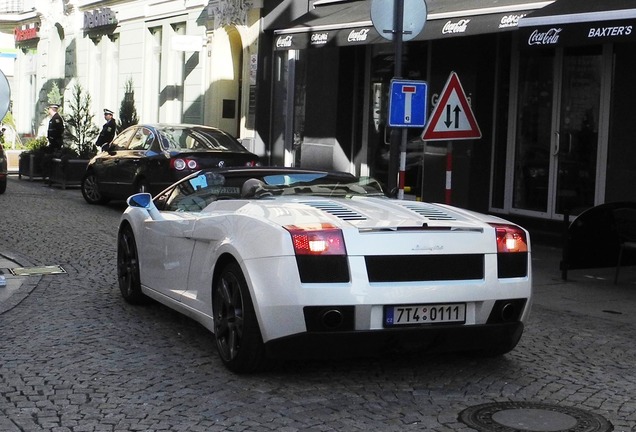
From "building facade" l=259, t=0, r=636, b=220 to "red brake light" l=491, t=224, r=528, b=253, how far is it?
527cm

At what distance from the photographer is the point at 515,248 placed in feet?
21.4

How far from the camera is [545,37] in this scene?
482 inches

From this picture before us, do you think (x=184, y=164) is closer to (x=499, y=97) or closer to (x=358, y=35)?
(x=358, y=35)

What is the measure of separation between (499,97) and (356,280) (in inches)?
427

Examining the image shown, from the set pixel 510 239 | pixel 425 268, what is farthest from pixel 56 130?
pixel 425 268

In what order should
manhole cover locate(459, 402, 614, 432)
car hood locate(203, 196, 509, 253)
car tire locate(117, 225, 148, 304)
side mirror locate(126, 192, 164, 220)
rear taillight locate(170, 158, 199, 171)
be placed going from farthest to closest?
rear taillight locate(170, 158, 199, 171) → car tire locate(117, 225, 148, 304) → side mirror locate(126, 192, 164, 220) → car hood locate(203, 196, 509, 253) → manhole cover locate(459, 402, 614, 432)

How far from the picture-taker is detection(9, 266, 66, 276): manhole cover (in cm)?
1093

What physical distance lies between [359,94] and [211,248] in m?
13.5

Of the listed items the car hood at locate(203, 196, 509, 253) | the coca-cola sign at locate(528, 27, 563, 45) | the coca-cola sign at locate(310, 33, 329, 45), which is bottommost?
the car hood at locate(203, 196, 509, 253)

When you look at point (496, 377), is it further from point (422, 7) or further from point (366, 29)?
point (366, 29)

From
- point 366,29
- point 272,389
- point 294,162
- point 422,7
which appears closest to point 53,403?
point 272,389

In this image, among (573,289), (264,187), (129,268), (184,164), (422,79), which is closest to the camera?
(264,187)

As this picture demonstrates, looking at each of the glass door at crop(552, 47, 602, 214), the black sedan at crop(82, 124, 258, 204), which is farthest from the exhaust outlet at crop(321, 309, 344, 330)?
the black sedan at crop(82, 124, 258, 204)

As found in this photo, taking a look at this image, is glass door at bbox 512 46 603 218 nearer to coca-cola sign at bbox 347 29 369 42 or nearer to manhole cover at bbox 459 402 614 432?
coca-cola sign at bbox 347 29 369 42
